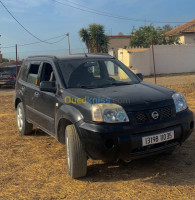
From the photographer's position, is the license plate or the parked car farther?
the parked car

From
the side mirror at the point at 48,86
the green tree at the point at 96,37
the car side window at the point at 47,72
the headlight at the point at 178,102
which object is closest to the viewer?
the headlight at the point at 178,102

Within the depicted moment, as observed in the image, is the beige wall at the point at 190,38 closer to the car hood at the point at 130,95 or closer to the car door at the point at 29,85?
the car door at the point at 29,85

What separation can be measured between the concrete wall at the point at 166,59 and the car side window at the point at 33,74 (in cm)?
1571

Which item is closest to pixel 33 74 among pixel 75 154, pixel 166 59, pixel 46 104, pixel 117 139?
pixel 46 104

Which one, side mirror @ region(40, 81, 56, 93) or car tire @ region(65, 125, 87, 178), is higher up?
side mirror @ region(40, 81, 56, 93)

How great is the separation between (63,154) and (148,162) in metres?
1.46

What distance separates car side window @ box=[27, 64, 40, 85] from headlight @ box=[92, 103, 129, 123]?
1.98 m

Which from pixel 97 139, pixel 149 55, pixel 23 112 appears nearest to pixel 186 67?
pixel 149 55

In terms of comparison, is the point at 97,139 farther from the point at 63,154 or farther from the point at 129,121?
the point at 63,154

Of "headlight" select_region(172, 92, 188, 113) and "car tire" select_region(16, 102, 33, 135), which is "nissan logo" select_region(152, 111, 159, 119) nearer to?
"headlight" select_region(172, 92, 188, 113)

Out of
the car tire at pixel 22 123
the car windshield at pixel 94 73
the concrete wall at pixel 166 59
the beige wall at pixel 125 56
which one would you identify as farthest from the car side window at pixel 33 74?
the beige wall at pixel 125 56

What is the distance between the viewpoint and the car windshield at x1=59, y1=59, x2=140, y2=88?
382 cm

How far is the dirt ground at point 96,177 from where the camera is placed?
2.91 m

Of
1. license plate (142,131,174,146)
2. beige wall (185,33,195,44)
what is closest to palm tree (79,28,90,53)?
beige wall (185,33,195,44)
